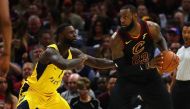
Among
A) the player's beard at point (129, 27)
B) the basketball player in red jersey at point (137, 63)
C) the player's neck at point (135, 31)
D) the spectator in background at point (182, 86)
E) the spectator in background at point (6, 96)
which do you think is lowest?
the spectator in background at point (6, 96)

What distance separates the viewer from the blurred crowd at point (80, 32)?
7.49 metres

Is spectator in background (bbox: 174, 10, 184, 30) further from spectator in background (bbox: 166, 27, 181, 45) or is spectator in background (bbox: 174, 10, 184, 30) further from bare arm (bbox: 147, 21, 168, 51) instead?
bare arm (bbox: 147, 21, 168, 51)

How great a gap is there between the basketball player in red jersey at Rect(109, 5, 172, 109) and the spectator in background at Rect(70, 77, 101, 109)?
55.6 inches

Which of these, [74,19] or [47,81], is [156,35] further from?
[74,19]

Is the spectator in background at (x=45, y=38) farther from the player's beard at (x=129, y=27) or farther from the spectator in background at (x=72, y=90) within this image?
the player's beard at (x=129, y=27)

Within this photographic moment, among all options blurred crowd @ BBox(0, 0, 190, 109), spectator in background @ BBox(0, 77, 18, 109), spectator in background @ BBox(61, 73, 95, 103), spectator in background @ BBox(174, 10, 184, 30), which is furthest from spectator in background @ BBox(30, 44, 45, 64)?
spectator in background @ BBox(174, 10, 184, 30)

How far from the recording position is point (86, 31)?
1040 centimetres

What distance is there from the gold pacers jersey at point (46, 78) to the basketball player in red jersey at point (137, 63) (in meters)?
0.78

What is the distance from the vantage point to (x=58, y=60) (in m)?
4.87

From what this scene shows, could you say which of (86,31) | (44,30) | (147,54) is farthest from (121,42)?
(86,31)

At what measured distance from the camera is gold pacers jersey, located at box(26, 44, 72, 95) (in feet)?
17.1

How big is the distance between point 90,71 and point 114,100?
2.68 metres

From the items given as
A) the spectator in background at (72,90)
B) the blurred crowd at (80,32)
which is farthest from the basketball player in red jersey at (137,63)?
the spectator in background at (72,90)

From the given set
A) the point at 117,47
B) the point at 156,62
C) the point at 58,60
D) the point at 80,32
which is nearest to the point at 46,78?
the point at 58,60
